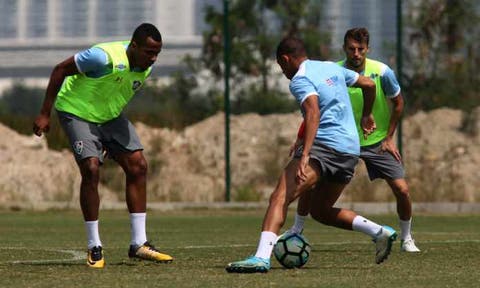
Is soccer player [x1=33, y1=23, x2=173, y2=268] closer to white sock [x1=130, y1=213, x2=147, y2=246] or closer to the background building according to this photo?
white sock [x1=130, y1=213, x2=147, y2=246]

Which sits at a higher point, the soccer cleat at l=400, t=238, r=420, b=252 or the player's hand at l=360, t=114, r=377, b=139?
the player's hand at l=360, t=114, r=377, b=139

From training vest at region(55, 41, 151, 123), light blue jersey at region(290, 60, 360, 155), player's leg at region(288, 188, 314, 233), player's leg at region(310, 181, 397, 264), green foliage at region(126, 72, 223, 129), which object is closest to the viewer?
light blue jersey at region(290, 60, 360, 155)

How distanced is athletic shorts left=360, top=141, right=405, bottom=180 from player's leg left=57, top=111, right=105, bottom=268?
9.43 feet

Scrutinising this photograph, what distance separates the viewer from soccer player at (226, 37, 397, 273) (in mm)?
10500

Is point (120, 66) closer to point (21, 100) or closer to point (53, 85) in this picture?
point (53, 85)

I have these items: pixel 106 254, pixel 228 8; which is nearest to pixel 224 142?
pixel 228 8

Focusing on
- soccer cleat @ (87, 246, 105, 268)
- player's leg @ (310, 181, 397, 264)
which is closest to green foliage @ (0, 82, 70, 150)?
soccer cleat @ (87, 246, 105, 268)

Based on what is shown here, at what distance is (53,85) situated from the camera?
11.6 metres

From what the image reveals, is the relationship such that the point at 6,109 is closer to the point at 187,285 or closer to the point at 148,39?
the point at 148,39

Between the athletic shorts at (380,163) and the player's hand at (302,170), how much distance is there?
121 inches

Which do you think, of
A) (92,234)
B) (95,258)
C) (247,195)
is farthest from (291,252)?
(247,195)

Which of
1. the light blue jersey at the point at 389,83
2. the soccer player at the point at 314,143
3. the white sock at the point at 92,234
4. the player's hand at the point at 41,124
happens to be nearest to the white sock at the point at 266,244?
the soccer player at the point at 314,143

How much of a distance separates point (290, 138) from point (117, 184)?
Answer: 11.1 ft

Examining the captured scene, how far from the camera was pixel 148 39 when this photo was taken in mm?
11555
